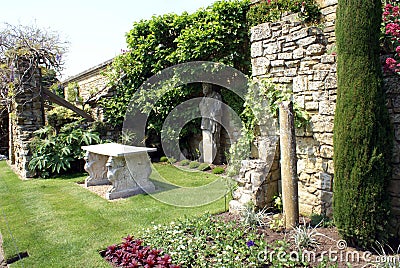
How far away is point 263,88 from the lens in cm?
463

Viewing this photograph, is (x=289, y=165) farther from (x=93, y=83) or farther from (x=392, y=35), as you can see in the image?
(x=93, y=83)

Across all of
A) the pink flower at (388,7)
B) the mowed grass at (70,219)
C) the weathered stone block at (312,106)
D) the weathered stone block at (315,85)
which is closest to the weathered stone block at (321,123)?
the weathered stone block at (312,106)

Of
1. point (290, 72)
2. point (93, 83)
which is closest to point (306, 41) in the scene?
point (290, 72)

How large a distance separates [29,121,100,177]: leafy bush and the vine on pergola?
1.53 meters

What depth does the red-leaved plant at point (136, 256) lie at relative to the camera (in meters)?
3.19

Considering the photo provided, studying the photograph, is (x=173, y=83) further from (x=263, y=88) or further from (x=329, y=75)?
(x=329, y=75)

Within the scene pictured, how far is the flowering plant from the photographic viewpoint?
3342 mm

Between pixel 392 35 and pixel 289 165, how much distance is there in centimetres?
191

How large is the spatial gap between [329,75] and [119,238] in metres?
3.54

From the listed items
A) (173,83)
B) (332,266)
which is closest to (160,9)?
(173,83)

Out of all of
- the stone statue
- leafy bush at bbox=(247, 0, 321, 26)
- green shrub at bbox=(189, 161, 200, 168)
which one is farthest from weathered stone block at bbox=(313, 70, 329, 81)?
green shrub at bbox=(189, 161, 200, 168)

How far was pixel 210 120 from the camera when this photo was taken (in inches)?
338

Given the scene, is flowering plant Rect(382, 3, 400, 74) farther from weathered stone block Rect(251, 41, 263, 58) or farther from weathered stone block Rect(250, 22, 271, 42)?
weathered stone block Rect(251, 41, 263, 58)

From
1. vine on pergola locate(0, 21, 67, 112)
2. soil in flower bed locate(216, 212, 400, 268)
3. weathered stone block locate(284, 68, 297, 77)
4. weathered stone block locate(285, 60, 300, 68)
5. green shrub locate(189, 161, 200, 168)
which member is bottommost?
soil in flower bed locate(216, 212, 400, 268)
